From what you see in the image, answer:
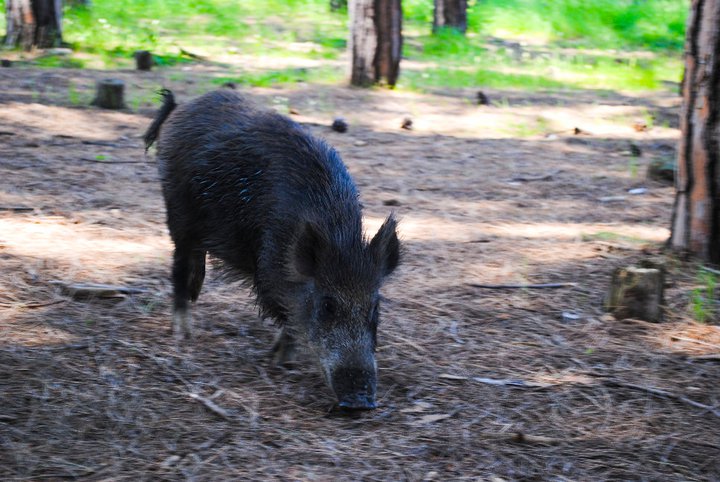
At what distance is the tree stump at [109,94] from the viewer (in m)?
9.66

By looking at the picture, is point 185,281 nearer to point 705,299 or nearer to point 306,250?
point 306,250

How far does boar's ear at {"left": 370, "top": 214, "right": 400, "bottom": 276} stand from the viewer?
411cm

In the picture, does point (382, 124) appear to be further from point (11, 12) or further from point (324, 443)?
point (324, 443)

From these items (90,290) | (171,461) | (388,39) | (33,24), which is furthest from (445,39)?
(171,461)

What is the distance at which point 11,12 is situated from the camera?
1298 cm

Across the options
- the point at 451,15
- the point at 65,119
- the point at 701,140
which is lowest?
the point at 65,119

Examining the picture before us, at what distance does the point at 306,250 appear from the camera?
4027 mm

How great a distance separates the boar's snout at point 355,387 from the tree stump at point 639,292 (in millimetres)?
1915

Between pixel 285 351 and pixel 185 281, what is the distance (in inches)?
32.4

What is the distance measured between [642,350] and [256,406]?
84.5 inches

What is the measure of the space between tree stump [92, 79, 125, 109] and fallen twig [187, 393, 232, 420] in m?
6.72

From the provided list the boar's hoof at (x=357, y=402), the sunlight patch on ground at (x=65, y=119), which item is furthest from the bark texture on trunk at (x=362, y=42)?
the boar's hoof at (x=357, y=402)

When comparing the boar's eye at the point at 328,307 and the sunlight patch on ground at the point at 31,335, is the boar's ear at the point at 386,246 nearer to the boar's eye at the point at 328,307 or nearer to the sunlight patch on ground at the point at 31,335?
the boar's eye at the point at 328,307

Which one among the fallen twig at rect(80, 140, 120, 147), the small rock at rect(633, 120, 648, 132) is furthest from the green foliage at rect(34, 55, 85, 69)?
the small rock at rect(633, 120, 648, 132)
